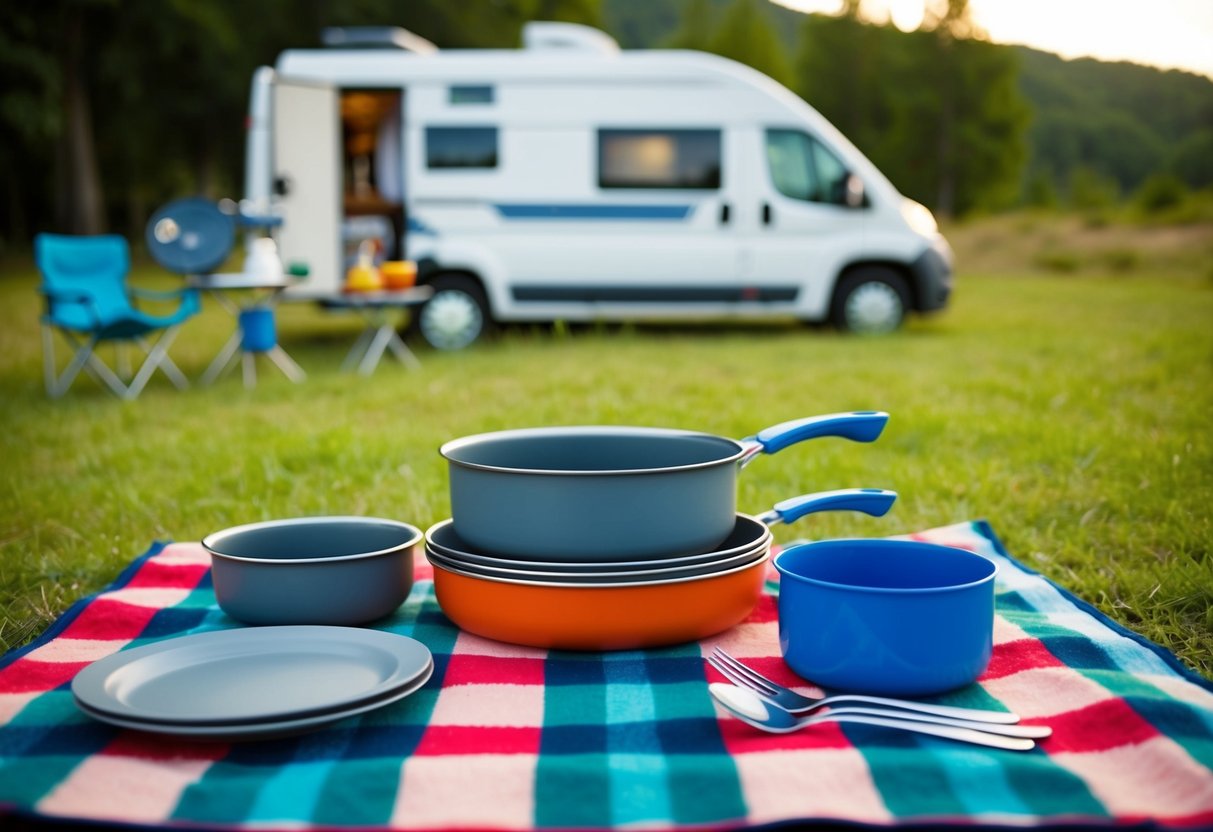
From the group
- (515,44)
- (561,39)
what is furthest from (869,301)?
(515,44)

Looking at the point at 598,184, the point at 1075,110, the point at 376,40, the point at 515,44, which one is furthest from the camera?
the point at 1075,110

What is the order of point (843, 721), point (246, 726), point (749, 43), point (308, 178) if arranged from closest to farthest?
point (246, 726) < point (843, 721) < point (308, 178) < point (749, 43)

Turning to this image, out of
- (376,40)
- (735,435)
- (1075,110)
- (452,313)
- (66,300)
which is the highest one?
(1075,110)

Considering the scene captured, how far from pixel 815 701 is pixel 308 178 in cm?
746

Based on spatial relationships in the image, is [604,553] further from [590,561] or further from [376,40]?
[376,40]

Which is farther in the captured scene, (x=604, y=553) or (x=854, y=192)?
(x=854, y=192)

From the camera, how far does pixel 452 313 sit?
8.41 metres

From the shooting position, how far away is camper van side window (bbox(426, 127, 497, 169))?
8.36 meters

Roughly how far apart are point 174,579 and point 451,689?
3.11 feet

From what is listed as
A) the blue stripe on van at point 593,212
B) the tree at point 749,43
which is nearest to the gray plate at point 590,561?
the blue stripe on van at point 593,212

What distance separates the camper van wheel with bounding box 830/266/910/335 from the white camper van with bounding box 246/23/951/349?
0.60ft

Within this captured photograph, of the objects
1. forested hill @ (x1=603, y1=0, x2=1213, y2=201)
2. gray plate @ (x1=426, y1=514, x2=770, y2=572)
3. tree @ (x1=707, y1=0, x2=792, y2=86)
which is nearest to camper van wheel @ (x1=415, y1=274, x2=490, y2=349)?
gray plate @ (x1=426, y1=514, x2=770, y2=572)

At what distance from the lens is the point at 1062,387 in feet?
17.0

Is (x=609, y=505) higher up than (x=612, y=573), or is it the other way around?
(x=609, y=505)
